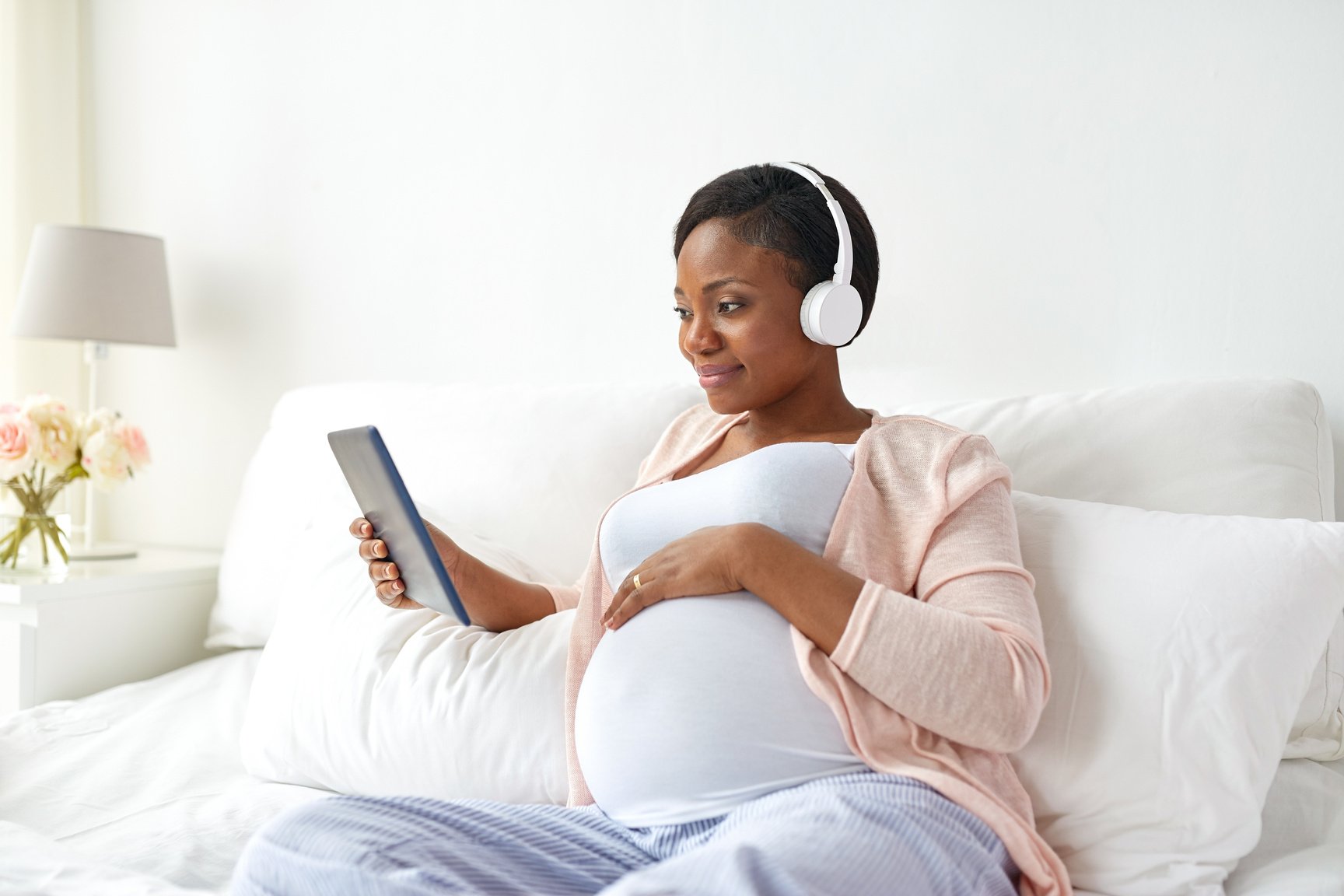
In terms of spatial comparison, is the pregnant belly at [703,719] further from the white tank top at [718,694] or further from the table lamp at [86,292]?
the table lamp at [86,292]

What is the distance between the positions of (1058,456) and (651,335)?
0.76 metres

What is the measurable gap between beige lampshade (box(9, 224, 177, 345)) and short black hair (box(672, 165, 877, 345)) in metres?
1.41

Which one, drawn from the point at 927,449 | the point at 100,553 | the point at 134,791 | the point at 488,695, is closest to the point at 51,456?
the point at 100,553

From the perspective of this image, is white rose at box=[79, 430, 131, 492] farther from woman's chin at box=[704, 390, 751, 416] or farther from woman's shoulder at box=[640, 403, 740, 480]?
woman's chin at box=[704, 390, 751, 416]

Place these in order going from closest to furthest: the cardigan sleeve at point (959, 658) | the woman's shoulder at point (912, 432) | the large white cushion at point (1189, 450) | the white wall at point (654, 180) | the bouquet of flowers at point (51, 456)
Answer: the cardigan sleeve at point (959, 658) < the woman's shoulder at point (912, 432) < the large white cushion at point (1189, 450) < the white wall at point (654, 180) < the bouquet of flowers at point (51, 456)

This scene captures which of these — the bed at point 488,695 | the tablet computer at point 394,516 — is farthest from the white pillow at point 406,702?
the tablet computer at point 394,516

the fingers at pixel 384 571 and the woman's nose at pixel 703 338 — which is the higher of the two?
the woman's nose at pixel 703 338

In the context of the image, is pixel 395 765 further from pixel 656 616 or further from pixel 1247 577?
pixel 1247 577

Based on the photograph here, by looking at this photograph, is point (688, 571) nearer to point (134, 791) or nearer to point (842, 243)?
point (842, 243)

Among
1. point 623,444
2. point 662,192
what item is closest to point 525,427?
point 623,444

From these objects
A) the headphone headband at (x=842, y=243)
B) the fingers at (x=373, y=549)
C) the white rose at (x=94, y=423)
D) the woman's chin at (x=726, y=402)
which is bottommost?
the white rose at (x=94, y=423)

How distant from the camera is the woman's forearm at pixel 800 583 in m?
0.92

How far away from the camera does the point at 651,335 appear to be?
1807 millimetres

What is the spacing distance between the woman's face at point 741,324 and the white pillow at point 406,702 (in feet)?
1.12
